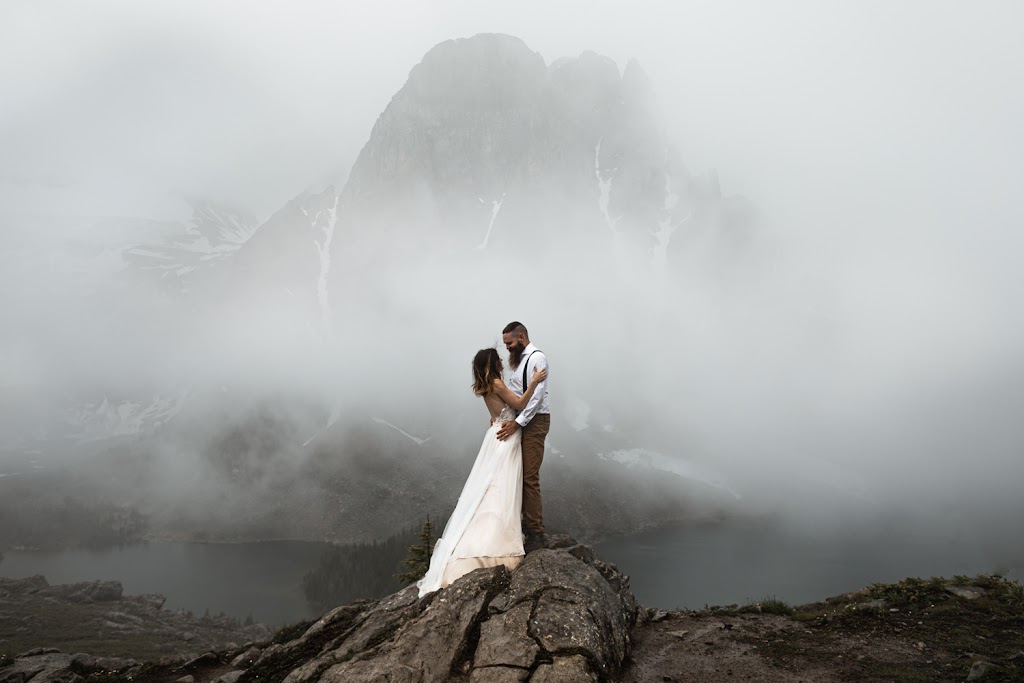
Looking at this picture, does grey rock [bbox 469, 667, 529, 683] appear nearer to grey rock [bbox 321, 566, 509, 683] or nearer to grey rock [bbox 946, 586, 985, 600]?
grey rock [bbox 321, 566, 509, 683]

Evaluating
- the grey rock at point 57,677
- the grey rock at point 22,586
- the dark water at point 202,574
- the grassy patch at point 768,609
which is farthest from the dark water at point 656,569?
the grey rock at point 57,677

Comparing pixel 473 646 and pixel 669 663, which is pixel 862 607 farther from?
pixel 473 646

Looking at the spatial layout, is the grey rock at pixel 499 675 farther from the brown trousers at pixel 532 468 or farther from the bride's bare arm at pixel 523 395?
the bride's bare arm at pixel 523 395

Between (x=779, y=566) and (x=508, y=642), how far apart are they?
197253 mm

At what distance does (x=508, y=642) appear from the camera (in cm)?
843

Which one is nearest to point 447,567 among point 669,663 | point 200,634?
point 669,663

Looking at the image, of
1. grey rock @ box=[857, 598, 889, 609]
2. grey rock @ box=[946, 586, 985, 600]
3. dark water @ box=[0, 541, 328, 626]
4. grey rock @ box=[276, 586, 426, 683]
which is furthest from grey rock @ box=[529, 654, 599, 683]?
dark water @ box=[0, 541, 328, 626]

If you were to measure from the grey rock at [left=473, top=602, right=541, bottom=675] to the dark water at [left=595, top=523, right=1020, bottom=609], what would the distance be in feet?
418

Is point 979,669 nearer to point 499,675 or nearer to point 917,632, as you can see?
point 917,632

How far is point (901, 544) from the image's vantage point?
19675cm

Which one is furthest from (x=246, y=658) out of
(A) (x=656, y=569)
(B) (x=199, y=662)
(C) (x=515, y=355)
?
(A) (x=656, y=569)

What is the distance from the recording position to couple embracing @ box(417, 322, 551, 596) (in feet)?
34.2

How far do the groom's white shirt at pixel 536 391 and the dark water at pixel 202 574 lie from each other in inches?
5938

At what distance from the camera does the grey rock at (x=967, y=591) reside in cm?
1312
